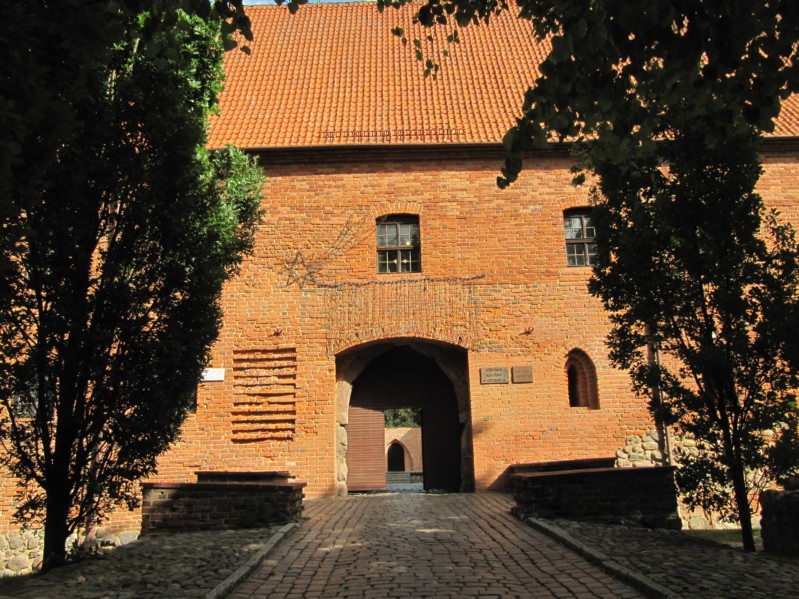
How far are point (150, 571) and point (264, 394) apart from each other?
7098 millimetres

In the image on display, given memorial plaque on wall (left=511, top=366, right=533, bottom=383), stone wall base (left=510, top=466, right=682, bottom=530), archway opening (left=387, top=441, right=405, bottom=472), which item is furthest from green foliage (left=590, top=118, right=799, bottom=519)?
archway opening (left=387, top=441, right=405, bottom=472)

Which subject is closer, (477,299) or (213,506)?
(213,506)

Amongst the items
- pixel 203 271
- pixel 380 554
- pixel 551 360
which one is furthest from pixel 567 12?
pixel 551 360

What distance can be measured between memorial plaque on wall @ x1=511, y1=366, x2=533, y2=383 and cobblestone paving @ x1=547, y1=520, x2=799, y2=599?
5.33 meters

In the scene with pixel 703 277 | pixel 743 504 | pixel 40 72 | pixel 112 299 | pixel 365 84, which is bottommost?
pixel 743 504

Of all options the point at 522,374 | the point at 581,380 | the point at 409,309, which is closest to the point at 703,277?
the point at 522,374

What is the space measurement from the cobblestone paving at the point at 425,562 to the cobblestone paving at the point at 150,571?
0.35m

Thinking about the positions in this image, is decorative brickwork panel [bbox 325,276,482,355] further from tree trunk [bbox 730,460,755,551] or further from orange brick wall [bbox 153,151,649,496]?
tree trunk [bbox 730,460,755,551]

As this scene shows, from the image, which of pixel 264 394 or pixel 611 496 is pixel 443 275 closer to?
pixel 264 394

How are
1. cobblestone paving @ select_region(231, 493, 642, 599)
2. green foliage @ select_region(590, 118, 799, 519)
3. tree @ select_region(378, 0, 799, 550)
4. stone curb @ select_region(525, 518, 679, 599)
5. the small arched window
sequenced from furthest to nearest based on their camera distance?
1. the small arched window
2. green foliage @ select_region(590, 118, 799, 519)
3. tree @ select_region(378, 0, 799, 550)
4. cobblestone paving @ select_region(231, 493, 642, 599)
5. stone curb @ select_region(525, 518, 679, 599)

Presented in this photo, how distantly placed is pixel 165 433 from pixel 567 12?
5.31m

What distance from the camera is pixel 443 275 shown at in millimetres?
13820

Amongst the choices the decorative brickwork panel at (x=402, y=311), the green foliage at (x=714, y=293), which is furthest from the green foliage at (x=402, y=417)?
the green foliage at (x=714, y=293)

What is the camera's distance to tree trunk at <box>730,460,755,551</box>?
741 centimetres
